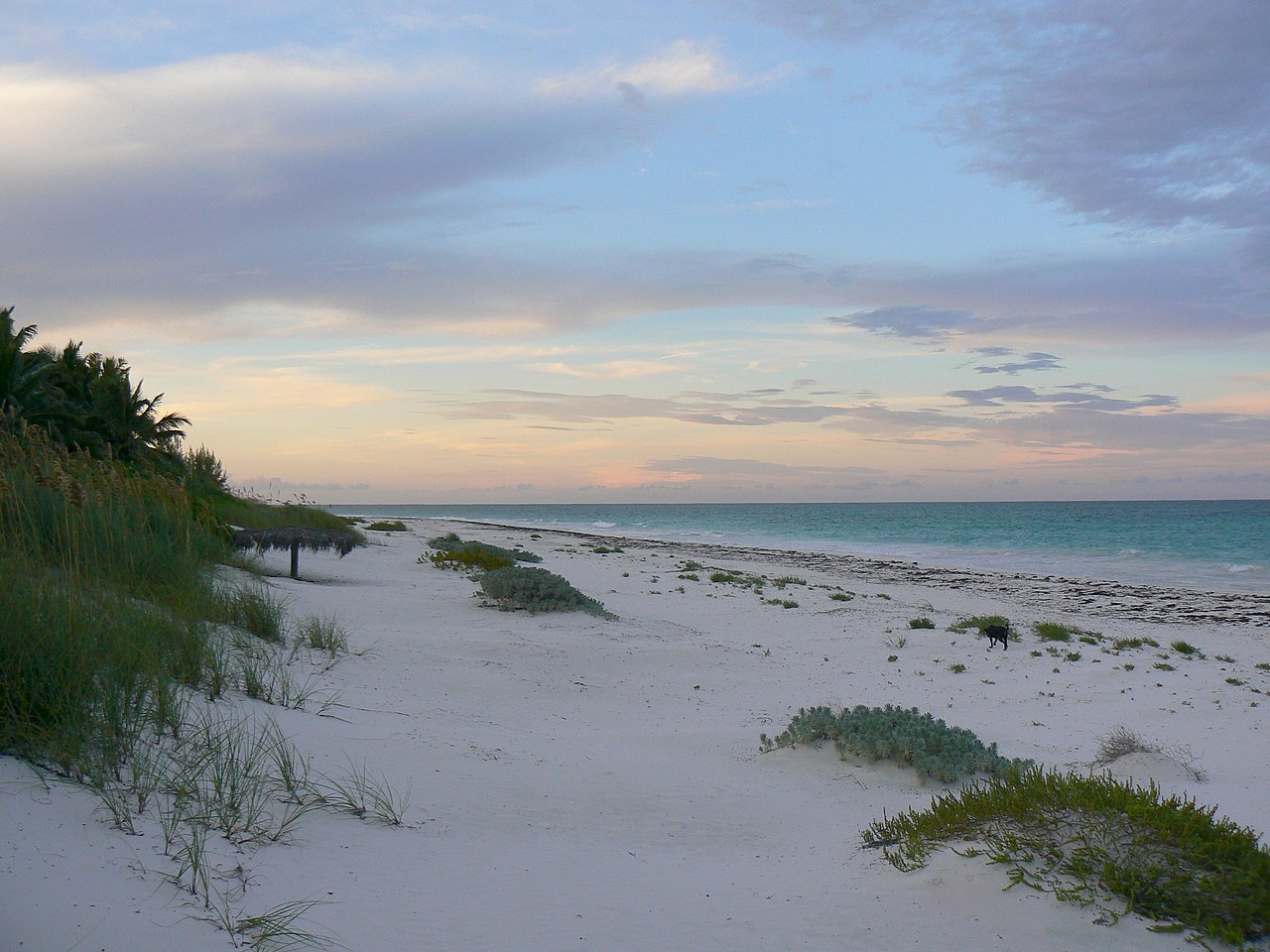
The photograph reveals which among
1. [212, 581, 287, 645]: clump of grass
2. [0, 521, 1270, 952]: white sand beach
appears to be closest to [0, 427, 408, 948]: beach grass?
[0, 521, 1270, 952]: white sand beach

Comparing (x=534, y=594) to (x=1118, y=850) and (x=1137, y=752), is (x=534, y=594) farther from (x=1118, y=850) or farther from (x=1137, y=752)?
(x=1118, y=850)

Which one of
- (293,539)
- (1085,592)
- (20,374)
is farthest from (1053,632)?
(20,374)

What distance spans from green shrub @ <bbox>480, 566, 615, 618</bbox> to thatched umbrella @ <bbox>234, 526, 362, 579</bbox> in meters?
3.29

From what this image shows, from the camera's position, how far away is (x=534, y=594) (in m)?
13.9

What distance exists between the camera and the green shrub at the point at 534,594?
1373cm

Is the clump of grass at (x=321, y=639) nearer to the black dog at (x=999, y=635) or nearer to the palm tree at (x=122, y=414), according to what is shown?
the black dog at (x=999, y=635)

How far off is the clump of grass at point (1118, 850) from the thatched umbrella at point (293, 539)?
12943 millimetres

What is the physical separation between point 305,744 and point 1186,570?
3681cm

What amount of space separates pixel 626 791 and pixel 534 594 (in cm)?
830

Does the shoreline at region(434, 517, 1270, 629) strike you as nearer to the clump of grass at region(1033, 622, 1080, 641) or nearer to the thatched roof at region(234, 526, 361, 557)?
the clump of grass at region(1033, 622, 1080, 641)

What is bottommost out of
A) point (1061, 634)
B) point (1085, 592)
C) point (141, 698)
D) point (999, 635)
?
point (1085, 592)

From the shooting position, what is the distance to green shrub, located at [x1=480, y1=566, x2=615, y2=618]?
45.0 feet

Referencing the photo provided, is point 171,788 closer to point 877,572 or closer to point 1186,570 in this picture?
point 877,572

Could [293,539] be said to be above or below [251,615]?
above
